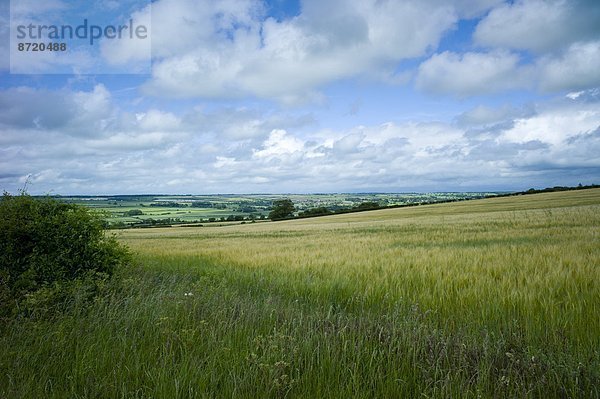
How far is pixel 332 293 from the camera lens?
6.66m

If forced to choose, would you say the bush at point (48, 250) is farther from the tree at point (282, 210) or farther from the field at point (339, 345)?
the tree at point (282, 210)

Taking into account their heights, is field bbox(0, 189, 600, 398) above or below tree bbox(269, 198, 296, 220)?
above

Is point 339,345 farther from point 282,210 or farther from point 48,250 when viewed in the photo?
point 282,210

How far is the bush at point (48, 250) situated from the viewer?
17.6 ft

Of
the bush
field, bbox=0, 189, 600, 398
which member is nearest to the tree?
the bush

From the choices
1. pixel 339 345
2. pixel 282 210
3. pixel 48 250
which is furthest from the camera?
pixel 282 210

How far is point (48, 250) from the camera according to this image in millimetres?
6070

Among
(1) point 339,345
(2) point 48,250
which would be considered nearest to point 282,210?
(2) point 48,250

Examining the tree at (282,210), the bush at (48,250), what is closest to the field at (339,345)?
the bush at (48,250)

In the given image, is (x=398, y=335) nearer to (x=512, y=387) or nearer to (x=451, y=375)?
(x=451, y=375)

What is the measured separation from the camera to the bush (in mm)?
5363

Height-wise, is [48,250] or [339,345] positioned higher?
[48,250]

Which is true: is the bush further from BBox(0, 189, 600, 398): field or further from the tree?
the tree

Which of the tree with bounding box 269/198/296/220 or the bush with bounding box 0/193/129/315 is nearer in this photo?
the bush with bounding box 0/193/129/315
